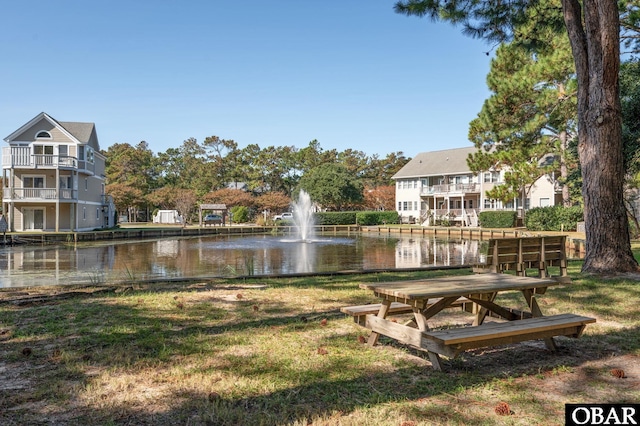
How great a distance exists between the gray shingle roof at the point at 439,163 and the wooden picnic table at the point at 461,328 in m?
44.0

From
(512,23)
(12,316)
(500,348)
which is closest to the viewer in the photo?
(500,348)

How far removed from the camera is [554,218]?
31.1m

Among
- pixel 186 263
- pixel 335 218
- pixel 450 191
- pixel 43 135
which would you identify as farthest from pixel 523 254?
pixel 335 218

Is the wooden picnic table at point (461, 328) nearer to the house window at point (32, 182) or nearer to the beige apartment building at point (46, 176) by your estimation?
the beige apartment building at point (46, 176)

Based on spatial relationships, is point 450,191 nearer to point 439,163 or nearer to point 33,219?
point 439,163

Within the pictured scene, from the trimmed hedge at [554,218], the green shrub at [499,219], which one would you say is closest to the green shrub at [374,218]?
the green shrub at [499,219]

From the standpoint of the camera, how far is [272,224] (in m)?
49.3

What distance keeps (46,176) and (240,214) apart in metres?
23.2

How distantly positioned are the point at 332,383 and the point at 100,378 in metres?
1.79

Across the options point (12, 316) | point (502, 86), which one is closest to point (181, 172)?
point (502, 86)

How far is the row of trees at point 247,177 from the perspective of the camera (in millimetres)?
56156

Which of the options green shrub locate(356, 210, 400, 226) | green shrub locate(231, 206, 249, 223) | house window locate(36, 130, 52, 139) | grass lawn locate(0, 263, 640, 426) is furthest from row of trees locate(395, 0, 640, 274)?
green shrub locate(231, 206, 249, 223)

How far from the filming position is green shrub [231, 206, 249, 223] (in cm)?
5579

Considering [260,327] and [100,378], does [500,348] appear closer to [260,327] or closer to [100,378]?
[260,327]
